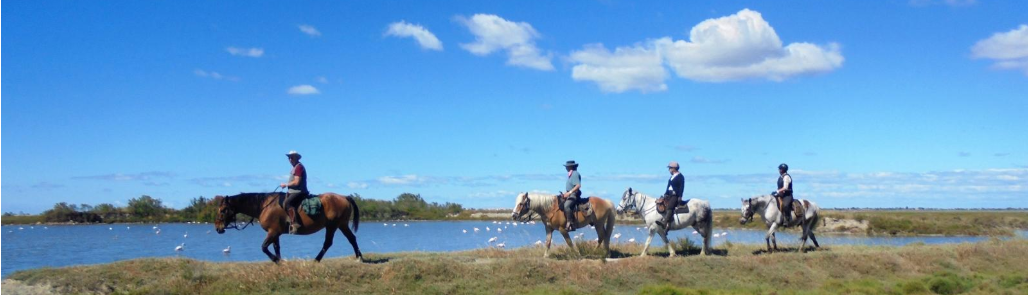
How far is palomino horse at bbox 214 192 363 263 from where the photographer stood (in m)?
13.2

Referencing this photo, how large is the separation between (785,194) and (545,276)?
6.95 meters

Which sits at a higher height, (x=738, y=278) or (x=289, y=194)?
(x=289, y=194)

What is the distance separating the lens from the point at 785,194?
16.9m

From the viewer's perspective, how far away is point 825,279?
48.3ft

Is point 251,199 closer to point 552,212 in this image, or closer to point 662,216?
point 552,212

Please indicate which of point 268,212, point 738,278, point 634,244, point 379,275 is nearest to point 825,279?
point 738,278

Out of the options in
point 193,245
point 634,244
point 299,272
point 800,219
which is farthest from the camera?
point 193,245

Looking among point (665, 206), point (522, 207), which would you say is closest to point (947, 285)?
point (665, 206)

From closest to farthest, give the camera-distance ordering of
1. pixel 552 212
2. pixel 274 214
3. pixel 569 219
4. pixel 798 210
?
pixel 274 214, pixel 569 219, pixel 552 212, pixel 798 210

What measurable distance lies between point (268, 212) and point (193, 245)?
23790 mm

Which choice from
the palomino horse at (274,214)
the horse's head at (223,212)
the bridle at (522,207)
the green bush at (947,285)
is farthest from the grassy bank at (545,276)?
the bridle at (522,207)

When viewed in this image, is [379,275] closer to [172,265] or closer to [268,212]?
[268,212]

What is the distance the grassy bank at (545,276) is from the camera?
12188 millimetres

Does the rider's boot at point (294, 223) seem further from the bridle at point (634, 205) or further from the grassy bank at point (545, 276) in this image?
the bridle at point (634, 205)
